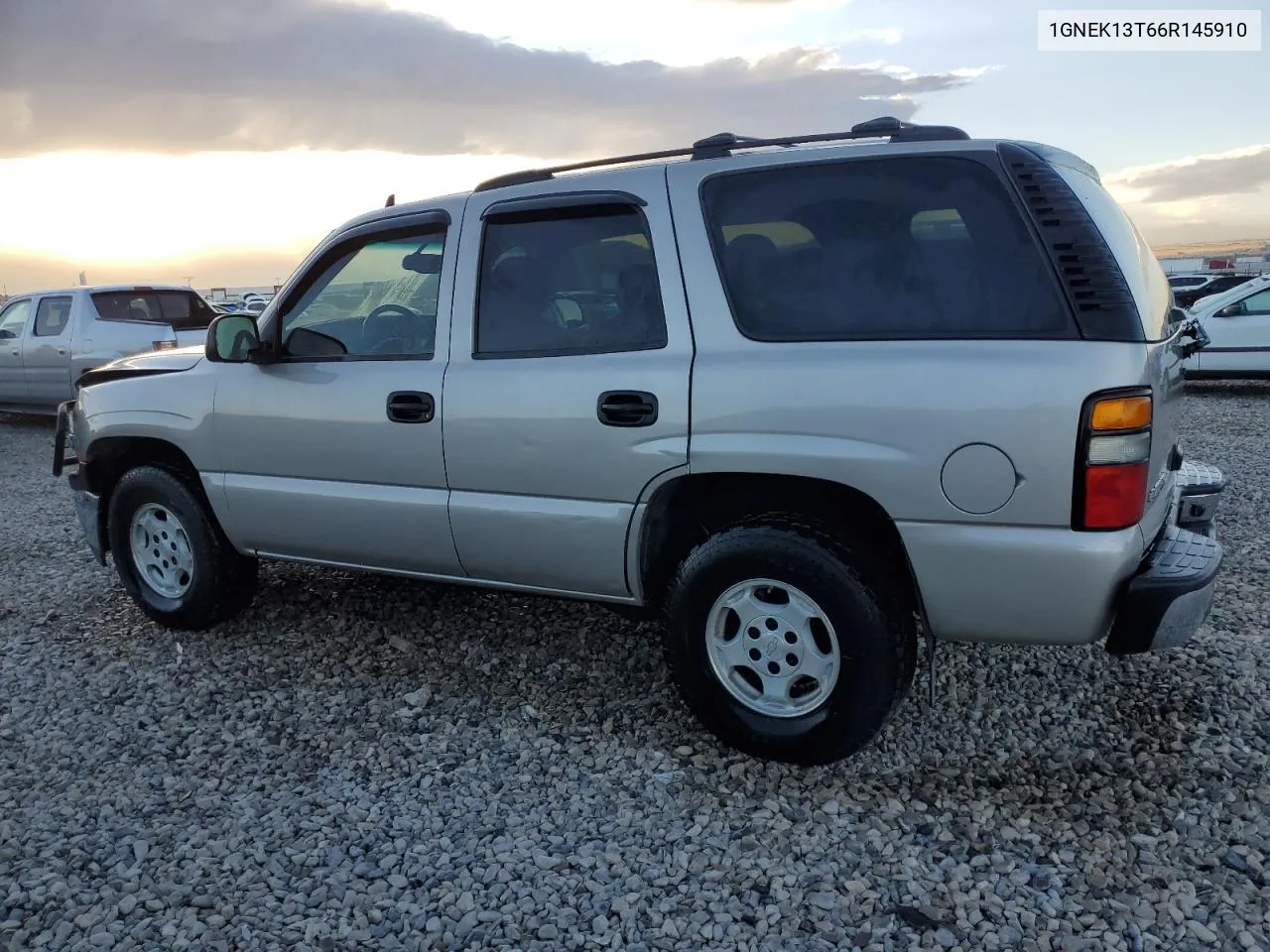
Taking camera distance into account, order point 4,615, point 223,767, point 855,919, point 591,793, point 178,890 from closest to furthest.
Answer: point 855,919
point 178,890
point 591,793
point 223,767
point 4,615

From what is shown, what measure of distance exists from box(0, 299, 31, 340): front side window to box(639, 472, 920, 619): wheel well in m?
11.2

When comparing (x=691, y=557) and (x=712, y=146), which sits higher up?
(x=712, y=146)

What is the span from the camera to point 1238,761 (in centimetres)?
323

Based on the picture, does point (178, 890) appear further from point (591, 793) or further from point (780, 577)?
point (780, 577)

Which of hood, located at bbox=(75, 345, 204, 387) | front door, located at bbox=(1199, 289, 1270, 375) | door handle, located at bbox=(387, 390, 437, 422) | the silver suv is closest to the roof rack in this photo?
the silver suv

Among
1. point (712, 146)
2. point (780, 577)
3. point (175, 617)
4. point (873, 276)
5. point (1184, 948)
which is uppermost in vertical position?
point (712, 146)

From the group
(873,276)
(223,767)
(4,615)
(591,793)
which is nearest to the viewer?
(873,276)

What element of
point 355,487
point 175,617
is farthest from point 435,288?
point 175,617

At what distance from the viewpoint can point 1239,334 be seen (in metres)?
11.8

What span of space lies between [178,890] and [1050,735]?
2.83 m

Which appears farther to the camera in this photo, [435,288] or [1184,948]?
[435,288]

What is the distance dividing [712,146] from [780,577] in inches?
57.4

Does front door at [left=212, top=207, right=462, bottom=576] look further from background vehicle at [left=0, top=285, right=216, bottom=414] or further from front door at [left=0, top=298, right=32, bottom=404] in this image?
front door at [left=0, top=298, right=32, bottom=404]

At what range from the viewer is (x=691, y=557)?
3.25 metres
